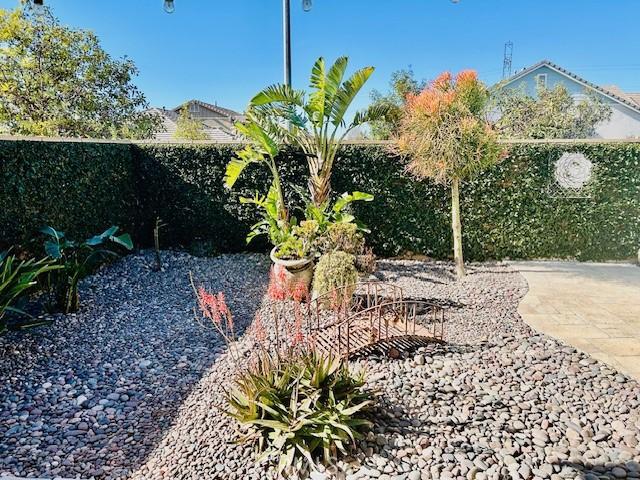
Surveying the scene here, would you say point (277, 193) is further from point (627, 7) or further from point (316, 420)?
point (627, 7)

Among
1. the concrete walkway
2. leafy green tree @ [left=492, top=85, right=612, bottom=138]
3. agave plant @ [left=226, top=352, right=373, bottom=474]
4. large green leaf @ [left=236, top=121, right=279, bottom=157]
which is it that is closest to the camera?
agave plant @ [left=226, top=352, right=373, bottom=474]

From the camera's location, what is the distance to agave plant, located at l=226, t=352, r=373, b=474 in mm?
2207

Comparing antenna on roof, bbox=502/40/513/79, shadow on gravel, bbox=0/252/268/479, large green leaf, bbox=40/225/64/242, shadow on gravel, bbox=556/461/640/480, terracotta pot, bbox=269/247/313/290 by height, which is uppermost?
antenna on roof, bbox=502/40/513/79

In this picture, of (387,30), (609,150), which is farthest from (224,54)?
(609,150)

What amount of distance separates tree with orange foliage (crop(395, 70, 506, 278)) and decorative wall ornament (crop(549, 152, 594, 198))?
6.35ft

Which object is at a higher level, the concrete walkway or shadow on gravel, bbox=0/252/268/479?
the concrete walkway

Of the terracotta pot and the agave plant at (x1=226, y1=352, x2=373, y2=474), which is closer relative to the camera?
the agave plant at (x1=226, y1=352, x2=373, y2=474)

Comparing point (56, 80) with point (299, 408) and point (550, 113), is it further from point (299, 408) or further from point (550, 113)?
point (550, 113)

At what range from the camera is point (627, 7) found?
11.5 meters

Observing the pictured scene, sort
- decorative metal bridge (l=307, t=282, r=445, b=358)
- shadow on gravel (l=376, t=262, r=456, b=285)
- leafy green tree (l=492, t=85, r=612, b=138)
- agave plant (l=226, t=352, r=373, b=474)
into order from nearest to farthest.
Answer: agave plant (l=226, t=352, r=373, b=474)
decorative metal bridge (l=307, t=282, r=445, b=358)
shadow on gravel (l=376, t=262, r=456, b=285)
leafy green tree (l=492, t=85, r=612, b=138)

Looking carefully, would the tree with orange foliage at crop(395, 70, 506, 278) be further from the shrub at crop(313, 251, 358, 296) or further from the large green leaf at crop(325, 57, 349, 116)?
the shrub at crop(313, 251, 358, 296)

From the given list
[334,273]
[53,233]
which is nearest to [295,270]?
[334,273]

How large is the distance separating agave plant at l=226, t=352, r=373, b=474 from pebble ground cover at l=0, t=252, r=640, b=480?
112 millimetres

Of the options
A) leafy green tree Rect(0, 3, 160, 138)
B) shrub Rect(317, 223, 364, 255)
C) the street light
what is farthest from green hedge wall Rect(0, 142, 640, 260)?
leafy green tree Rect(0, 3, 160, 138)
